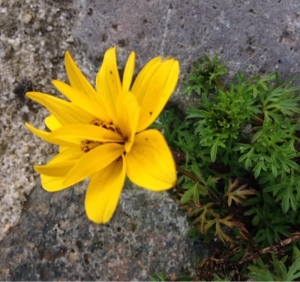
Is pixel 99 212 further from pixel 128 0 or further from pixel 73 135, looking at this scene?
pixel 128 0

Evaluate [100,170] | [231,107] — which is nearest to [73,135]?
[100,170]

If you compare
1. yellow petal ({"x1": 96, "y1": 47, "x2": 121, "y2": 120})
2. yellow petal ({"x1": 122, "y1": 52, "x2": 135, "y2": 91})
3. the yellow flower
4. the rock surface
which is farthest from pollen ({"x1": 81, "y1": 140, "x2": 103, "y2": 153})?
the rock surface

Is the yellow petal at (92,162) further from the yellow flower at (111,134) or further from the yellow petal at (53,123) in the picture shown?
the yellow petal at (53,123)

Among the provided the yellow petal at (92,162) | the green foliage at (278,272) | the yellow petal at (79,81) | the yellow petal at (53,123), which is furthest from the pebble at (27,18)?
the green foliage at (278,272)

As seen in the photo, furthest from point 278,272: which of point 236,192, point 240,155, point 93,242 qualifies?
point 93,242

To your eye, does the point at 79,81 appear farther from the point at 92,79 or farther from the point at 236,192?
the point at 236,192

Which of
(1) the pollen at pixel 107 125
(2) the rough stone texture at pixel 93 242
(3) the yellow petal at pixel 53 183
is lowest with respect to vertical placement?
(2) the rough stone texture at pixel 93 242
